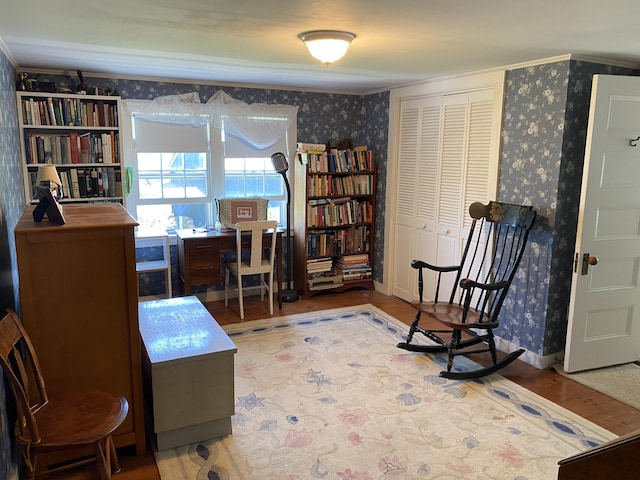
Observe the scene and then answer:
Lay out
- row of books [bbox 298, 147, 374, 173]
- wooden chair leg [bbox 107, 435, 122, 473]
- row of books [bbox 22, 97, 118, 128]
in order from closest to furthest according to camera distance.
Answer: wooden chair leg [bbox 107, 435, 122, 473] < row of books [bbox 22, 97, 118, 128] < row of books [bbox 298, 147, 374, 173]

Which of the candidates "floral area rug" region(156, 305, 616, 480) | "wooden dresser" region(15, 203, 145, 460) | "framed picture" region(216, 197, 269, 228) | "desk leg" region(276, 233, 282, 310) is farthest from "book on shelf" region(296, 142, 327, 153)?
"wooden dresser" region(15, 203, 145, 460)

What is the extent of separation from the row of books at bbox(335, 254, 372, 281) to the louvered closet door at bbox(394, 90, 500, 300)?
37cm

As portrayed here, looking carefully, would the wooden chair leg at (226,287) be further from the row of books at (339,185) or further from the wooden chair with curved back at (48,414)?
the wooden chair with curved back at (48,414)

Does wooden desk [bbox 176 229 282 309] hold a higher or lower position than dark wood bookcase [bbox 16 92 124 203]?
lower

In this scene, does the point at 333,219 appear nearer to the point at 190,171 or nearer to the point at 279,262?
the point at 279,262

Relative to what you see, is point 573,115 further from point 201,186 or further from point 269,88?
point 201,186

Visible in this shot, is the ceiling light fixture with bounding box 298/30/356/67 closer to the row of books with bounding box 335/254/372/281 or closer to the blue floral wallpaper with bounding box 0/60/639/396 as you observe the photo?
the blue floral wallpaper with bounding box 0/60/639/396

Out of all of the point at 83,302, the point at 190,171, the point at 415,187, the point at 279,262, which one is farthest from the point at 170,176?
the point at 83,302

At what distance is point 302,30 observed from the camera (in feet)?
8.25

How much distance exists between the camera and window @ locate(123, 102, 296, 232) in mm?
4641

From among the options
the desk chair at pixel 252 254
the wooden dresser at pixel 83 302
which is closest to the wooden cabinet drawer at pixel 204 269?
the desk chair at pixel 252 254

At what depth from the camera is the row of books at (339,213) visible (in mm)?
5125

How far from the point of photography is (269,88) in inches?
198

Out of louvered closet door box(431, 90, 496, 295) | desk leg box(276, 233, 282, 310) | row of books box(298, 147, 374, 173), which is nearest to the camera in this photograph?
louvered closet door box(431, 90, 496, 295)
